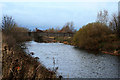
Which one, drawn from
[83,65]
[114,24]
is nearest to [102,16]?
[114,24]

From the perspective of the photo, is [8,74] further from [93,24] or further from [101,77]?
[93,24]

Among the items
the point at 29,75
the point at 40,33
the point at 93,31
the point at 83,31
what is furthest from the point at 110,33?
the point at 40,33

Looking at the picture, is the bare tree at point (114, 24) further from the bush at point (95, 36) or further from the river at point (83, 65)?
the river at point (83, 65)

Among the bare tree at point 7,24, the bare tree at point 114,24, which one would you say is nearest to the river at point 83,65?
the bare tree at point 7,24

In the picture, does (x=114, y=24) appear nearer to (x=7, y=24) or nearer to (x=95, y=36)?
(x=95, y=36)

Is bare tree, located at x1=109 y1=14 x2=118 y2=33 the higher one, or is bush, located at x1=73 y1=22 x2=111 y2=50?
bare tree, located at x1=109 y1=14 x2=118 y2=33

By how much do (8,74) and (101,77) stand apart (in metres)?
4.33

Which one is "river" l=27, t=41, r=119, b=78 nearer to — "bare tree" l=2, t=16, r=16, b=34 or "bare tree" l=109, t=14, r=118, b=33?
"bare tree" l=2, t=16, r=16, b=34

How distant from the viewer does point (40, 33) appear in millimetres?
46344

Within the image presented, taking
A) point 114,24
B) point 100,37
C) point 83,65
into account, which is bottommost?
point 83,65

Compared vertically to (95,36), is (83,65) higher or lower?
lower

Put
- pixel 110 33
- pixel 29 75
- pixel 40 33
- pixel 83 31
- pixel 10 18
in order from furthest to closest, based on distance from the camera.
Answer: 1. pixel 40 33
2. pixel 83 31
3. pixel 110 33
4. pixel 10 18
5. pixel 29 75

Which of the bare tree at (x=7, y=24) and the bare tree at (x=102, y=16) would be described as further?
the bare tree at (x=102, y=16)

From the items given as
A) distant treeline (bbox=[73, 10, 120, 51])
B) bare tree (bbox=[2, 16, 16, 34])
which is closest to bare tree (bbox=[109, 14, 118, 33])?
distant treeline (bbox=[73, 10, 120, 51])
